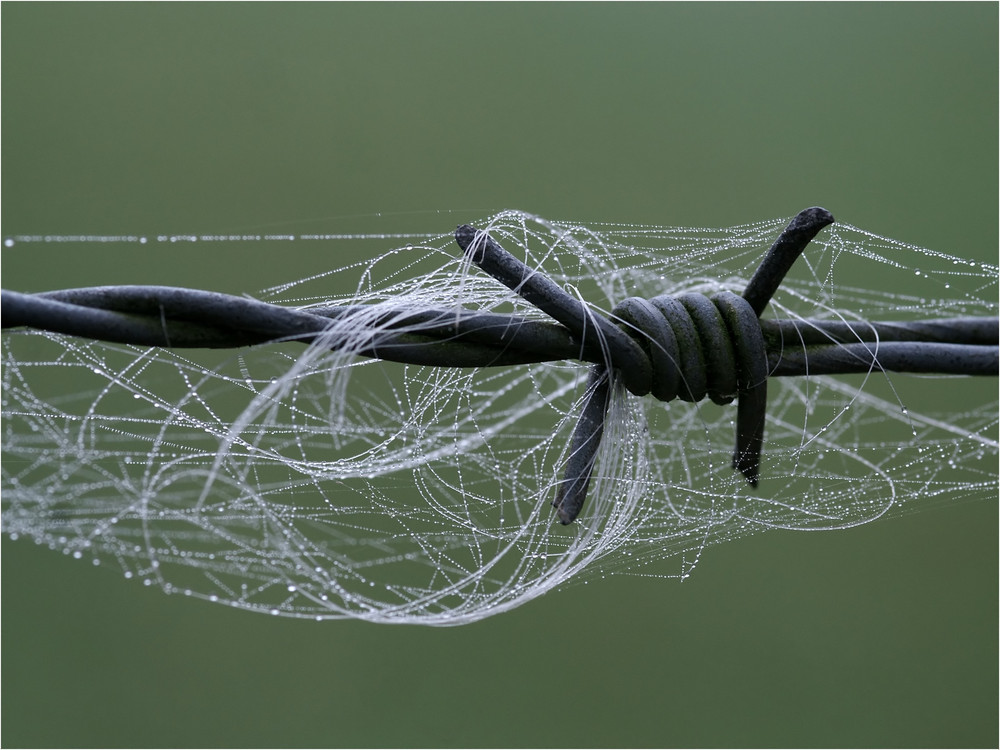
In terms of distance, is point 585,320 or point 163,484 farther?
point 163,484

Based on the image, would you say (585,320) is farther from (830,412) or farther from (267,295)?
(830,412)

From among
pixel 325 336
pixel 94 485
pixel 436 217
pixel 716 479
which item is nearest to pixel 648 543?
pixel 716 479

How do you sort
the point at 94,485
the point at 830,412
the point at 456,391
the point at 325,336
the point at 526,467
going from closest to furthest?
the point at 325,336 → the point at 456,391 → the point at 94,485 → the point at 526,467 → the point at 830,412

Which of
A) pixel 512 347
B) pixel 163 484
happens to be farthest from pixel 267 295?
pixel 512 347

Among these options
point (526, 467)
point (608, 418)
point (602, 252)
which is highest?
point (602, 252)

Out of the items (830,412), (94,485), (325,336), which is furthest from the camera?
(830,412)

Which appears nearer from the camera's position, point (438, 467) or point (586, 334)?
point (586, 334)

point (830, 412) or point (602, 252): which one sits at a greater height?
point (602, 252)
